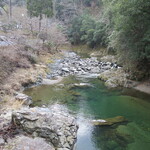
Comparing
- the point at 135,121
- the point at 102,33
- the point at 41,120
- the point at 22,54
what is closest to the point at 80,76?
the point at 22,54

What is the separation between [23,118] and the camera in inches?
310

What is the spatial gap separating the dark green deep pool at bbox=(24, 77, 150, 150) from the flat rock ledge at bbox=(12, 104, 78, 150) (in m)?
0.59

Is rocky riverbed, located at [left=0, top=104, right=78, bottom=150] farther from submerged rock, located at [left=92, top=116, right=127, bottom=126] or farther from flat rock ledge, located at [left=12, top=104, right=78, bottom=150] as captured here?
submerged rock, located at [left=92, top=116, right=127, bottom=126]

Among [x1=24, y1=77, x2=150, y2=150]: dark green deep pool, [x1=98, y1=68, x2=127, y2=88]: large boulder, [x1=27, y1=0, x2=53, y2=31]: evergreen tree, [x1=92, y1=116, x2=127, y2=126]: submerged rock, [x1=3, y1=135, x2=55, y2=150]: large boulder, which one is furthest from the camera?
[x1=27, y1=0, x2=53, y2=31]: evergreen tree

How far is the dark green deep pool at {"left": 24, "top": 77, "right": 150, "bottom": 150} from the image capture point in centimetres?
804

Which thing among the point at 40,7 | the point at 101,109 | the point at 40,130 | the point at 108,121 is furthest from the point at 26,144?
the point at 40,7

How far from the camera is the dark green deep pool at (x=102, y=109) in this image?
8.04 meters

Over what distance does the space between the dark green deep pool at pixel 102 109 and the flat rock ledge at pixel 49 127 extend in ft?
1.93

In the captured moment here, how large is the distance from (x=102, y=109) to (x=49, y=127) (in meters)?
4.72

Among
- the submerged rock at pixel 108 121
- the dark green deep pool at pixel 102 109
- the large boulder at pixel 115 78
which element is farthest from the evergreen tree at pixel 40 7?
the submerged rock at pixel 108 121

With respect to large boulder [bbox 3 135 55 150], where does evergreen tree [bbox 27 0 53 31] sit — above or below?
above

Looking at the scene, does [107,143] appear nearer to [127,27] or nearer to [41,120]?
[41,120]

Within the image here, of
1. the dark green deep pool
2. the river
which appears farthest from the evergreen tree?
the dark green deep pool

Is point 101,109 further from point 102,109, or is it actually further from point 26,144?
point 26,144
